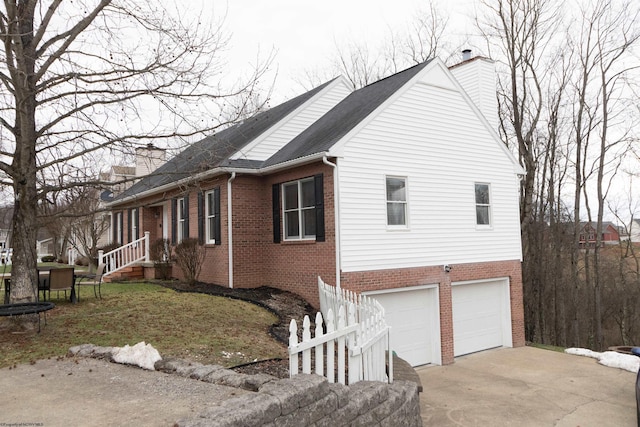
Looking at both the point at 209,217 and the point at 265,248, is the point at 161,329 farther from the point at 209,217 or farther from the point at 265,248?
the point at 209,217

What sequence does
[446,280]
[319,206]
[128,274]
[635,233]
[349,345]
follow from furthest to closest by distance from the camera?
[635,233]
[128,274]
[446,280]
[319,206]
[349,345]

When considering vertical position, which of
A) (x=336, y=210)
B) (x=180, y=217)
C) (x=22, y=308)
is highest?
(x=180, y=217)

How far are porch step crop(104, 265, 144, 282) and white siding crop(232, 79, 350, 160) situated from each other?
7191 millimetres

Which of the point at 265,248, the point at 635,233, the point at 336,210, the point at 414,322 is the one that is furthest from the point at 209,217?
the point at 635,233

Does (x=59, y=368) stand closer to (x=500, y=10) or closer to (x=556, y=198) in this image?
(x=500, y=10)

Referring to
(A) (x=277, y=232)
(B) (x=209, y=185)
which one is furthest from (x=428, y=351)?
(B) (x=209, y=185)

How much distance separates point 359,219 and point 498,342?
277 inches

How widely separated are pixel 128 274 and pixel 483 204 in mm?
13326

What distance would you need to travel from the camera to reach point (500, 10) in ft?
74.0

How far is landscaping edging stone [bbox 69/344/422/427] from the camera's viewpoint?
3625mm

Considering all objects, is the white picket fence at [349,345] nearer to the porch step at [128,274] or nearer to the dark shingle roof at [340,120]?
the dark shingle roof at [340,120]

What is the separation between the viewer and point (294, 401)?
403 centimetres

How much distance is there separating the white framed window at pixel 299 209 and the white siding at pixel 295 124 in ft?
5.67

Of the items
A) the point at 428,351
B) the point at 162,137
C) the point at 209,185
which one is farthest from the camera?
the point at 209,185
